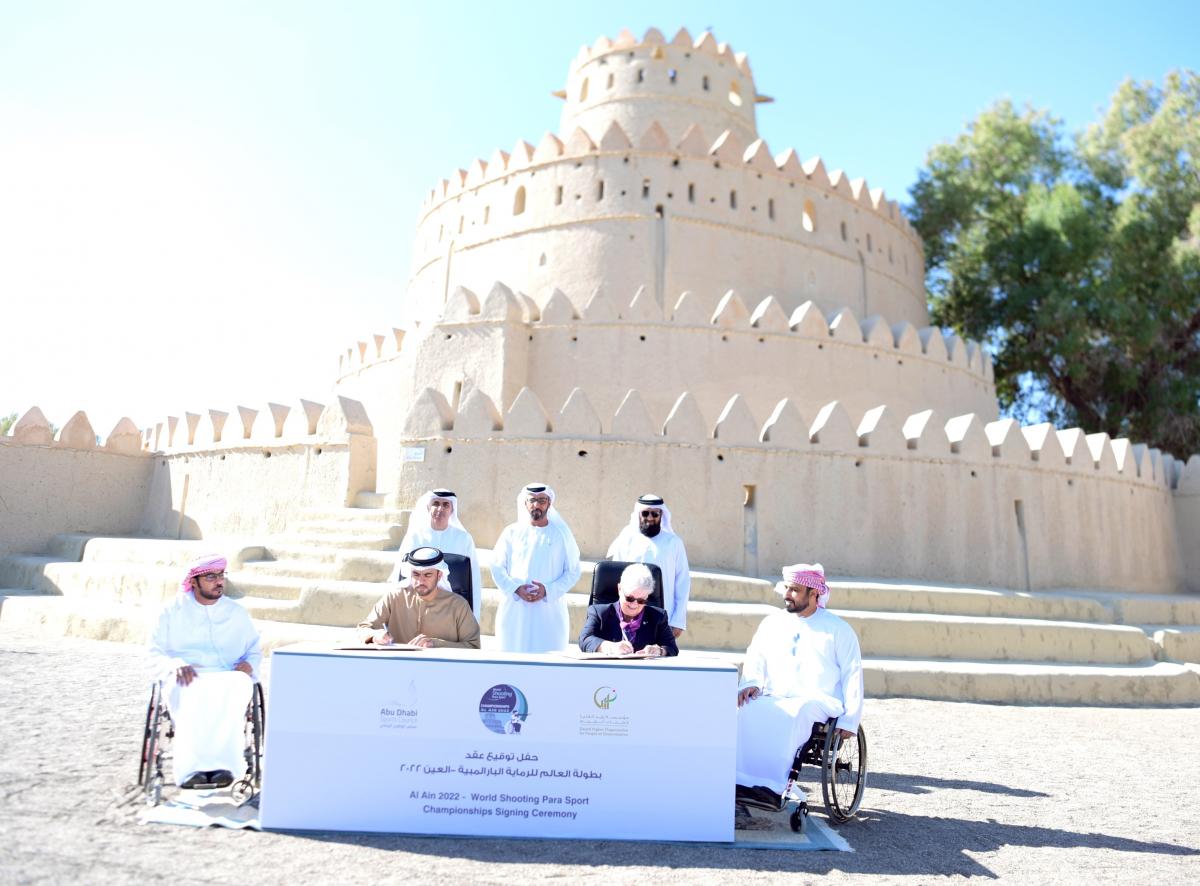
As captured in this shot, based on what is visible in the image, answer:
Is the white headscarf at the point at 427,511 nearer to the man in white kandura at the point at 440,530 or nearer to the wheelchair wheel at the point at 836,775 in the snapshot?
the man in white kandura at the point at 440,530

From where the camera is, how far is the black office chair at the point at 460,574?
5633 mm

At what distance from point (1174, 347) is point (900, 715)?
18.5 meters

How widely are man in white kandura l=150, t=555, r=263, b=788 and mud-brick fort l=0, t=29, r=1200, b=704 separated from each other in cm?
381

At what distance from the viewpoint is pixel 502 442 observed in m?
10.2

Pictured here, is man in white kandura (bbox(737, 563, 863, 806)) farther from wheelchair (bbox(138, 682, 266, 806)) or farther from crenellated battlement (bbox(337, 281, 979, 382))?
crenellated battlement (bbox(337, 281, 979, 382))

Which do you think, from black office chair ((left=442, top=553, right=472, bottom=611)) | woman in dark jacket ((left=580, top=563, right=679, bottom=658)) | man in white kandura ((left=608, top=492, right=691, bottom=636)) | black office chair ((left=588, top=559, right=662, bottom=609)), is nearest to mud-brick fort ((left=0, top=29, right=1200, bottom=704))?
man in white kandura ((left=608, top=492, right=691, bottom=636))

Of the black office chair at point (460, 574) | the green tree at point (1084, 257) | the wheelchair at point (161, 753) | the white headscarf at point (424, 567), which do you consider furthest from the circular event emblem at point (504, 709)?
the green tree at point (1084, 257)

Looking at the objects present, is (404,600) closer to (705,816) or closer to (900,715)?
(705,816)

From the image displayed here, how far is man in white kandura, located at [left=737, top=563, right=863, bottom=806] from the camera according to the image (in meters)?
4.28

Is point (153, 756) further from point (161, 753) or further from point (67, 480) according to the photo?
A: point (67, 480)

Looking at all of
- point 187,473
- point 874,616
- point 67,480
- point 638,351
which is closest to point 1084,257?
point 638,351

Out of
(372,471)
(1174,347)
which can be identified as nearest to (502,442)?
(372,471)

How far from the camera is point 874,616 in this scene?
864cm

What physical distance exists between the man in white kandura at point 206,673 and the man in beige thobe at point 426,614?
0.70 meters
